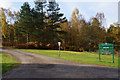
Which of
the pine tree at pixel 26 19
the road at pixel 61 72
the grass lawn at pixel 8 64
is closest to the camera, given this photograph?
the road at pixel 61 72

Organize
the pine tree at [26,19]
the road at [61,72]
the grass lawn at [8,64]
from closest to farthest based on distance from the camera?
1. the road at [61,72]
2. the grass lawn at [8,64]
3. the pine tree at [26,19]

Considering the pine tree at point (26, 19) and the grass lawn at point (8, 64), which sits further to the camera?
the pine tree at point (26, 19)

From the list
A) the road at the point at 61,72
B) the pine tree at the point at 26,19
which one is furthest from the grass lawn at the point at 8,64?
the pine tree at the point at 26,19

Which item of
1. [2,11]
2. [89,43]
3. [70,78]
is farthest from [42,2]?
[70,78]

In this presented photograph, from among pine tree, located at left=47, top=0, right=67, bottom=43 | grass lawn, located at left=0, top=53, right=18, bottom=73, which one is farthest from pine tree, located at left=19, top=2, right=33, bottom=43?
grass lawn, located at left=0, top=53, right=18, bottom=73

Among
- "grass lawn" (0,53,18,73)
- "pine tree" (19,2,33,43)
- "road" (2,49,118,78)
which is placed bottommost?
"grass lawn" (0,53,18,73)

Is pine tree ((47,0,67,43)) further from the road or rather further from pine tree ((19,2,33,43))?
the road

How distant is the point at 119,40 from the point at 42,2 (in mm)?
31842

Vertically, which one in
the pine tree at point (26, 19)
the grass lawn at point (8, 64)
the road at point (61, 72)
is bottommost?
the grass lawn at point (8, 64)

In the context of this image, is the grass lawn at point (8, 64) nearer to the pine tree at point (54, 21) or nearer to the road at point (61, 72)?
the road at point (61, 72)

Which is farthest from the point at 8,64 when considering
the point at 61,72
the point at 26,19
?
the point at 26,19

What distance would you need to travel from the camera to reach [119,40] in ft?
129

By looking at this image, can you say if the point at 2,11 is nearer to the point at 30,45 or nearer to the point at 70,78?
the point at 30,45

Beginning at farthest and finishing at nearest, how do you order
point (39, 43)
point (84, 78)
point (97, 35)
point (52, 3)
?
point (52, 3)
point (39, 43)
point (97, 35)
point (84, 78)
